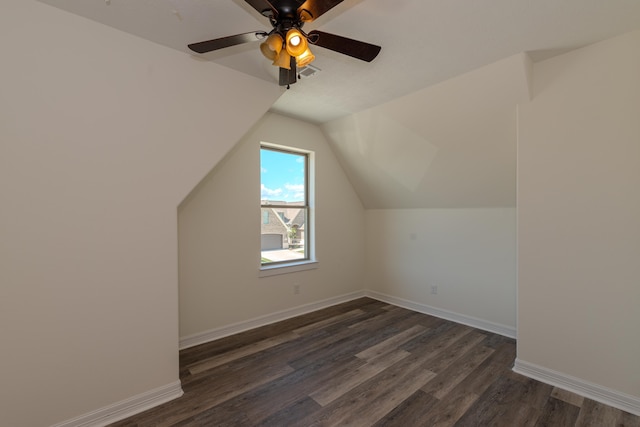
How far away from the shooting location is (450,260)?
378 cm

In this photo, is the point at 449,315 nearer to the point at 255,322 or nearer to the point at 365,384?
the point at 365,384

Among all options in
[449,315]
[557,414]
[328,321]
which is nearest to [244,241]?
[328,321]

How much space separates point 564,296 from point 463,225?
144 centimetres

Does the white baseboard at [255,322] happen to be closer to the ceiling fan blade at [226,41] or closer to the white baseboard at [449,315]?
the white baseboard at [449,315]

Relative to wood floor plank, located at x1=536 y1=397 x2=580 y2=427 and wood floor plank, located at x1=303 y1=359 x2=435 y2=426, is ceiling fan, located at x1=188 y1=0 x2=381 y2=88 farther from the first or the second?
wood floor plank, located at x1=536 y1=397 x2=580 y2=427

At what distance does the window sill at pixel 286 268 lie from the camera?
3610 mm

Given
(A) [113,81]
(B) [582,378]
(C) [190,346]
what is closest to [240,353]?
(C) [190,346]

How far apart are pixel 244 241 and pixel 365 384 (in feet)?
6.57

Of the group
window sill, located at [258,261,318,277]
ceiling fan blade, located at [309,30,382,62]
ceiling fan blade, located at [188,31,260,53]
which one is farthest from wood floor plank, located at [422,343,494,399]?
ceiling fan blade, located at [188,31,260,53]

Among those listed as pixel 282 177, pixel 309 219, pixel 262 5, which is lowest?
pixel 309 219

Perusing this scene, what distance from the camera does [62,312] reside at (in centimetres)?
182

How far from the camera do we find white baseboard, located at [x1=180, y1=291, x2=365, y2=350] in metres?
3.04

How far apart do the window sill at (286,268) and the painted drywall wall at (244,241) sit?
0.06 m

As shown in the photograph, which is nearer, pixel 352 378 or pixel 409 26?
pixel 409 26
